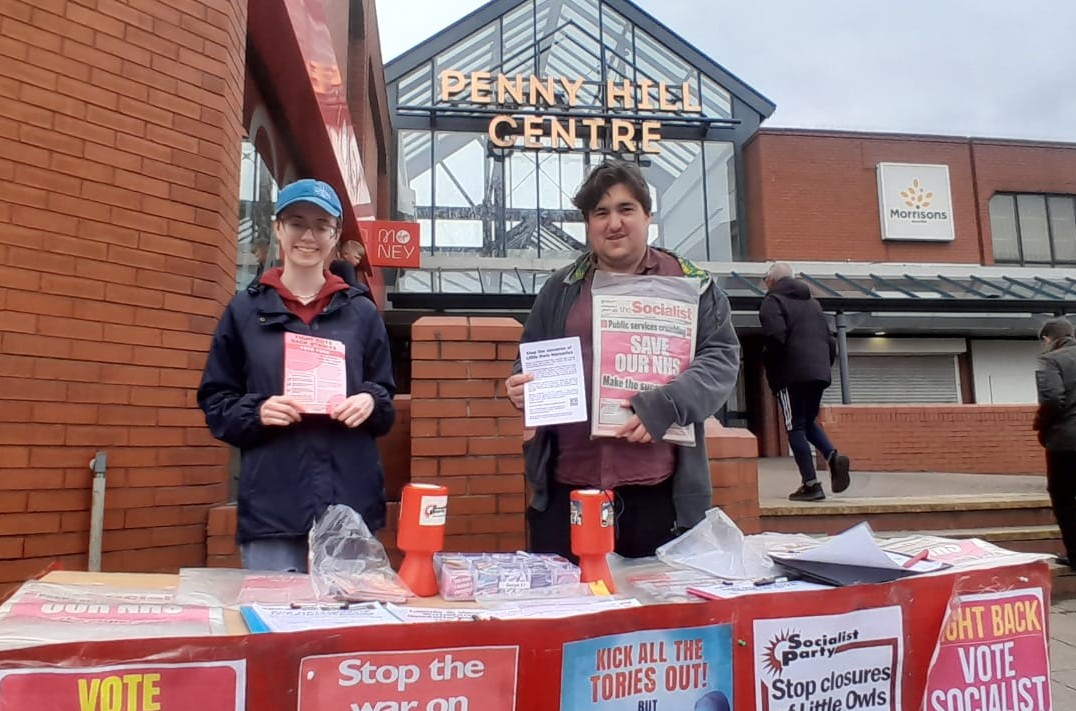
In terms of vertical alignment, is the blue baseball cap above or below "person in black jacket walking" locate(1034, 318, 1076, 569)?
above

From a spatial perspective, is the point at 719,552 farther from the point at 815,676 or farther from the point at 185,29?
the point at 185,29

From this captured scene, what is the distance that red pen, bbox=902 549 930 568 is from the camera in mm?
1776

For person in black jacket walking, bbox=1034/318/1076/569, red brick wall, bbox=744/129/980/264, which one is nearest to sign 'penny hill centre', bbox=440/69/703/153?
red brick wall, bbox=744/129/980/264

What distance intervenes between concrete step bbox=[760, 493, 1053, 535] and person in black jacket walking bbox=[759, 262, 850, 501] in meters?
0.38

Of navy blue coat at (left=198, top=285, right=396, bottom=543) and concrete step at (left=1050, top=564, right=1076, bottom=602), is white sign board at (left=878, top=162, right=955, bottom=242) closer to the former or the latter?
concrete step at (left=1050, top=564, right=1076, bottom=602)

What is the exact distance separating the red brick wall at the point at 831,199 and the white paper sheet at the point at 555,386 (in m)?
16.4

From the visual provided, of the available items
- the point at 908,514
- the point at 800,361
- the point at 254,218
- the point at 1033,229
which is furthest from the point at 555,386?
the point at 1033,229

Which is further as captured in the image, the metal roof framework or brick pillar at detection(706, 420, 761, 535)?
the metal roof framework

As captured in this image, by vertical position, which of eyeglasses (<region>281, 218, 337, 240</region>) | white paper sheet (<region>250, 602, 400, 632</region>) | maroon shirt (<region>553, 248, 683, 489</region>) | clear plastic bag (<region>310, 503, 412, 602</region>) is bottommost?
white paper sheet (<region>250, 602, 400, 632</region>)

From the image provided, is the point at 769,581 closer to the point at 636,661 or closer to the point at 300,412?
the point at 636,661

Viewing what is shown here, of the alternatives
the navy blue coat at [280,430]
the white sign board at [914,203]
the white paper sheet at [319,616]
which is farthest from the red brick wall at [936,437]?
the white paper sheet at [319,616]

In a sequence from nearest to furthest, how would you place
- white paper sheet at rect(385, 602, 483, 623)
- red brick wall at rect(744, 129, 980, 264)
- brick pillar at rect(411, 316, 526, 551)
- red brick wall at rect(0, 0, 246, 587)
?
white paper sheet at rect(385, 602, 483, 623) < red brick wall at rect(0, 0, 246, 587) < brick pillar at rect(411, 316, 526, 551) < red brick wall at rect(744, 129, 980, 264)

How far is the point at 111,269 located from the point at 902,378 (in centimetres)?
1620

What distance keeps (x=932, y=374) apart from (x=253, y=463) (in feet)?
55.8
